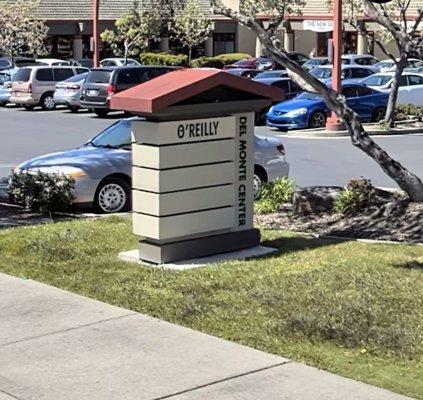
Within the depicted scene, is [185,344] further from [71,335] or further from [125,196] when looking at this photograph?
[125,196]

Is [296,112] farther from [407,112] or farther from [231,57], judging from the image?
[231,57]

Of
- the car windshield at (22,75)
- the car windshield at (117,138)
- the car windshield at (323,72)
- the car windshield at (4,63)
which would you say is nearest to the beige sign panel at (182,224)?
the car windshield at (117,138)

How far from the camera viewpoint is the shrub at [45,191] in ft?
41.1

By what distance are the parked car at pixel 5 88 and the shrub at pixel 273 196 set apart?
1037 inches

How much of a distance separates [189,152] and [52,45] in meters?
52.1

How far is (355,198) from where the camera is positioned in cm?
1098

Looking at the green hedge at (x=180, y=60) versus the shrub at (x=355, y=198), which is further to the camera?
the green hedge at (x=180, y=60)

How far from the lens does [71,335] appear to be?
6.70m

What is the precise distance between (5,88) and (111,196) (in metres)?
25.6

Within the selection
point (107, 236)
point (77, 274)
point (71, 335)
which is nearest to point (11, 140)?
point (107, 236)

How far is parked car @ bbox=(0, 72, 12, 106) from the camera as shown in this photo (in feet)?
122

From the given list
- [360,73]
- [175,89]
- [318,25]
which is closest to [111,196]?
[175,89]

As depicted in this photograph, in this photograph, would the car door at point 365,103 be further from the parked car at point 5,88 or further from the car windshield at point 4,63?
the car windshield at point 4,63

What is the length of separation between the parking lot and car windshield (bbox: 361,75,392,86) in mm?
6323
